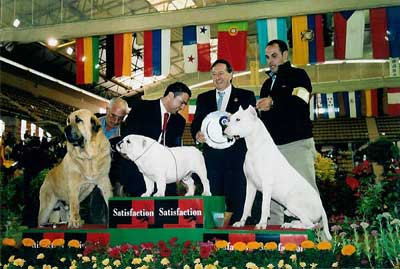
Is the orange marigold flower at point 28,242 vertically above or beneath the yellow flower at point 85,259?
above

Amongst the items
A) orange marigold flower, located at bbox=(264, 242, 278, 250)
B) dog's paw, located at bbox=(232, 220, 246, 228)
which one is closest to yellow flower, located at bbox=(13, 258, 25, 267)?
dog's paw, located at bbox=(232, 220, 246, 228)

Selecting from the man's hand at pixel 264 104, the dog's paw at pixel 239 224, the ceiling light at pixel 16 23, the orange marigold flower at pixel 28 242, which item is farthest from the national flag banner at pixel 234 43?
the orange marigold flower at pixel 28 242

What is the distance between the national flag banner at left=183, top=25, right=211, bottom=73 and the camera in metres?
6.80

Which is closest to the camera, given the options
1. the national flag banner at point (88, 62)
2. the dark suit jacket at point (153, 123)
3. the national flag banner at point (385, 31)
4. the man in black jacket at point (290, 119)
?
the man in black jacket at point (290, 119)

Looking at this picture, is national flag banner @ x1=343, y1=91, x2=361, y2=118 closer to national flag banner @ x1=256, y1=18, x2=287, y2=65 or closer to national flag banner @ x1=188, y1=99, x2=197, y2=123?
national flag banner @ x1=256, y1=18, x2=287, y2=65

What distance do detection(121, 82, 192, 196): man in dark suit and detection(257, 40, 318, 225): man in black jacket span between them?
0.78 meters

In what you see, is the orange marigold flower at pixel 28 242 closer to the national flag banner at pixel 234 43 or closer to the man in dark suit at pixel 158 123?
the man in dark suit at pixel 158 123

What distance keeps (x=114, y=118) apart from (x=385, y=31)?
3.75 metres

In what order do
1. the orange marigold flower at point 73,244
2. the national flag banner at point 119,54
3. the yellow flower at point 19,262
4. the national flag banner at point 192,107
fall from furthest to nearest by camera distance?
the national flag banner at point 119,54 < the national flag banner at point 192,107 < the orange marigold flower at point 73,244 < the yellow flower at point 19,262

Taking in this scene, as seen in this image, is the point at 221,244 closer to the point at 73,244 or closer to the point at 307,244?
the point at 307,244

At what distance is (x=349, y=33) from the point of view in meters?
6.53

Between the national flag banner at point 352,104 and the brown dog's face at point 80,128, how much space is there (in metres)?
6.21

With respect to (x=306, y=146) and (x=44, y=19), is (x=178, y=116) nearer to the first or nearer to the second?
(x=306, y=146)

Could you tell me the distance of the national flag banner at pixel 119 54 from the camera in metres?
7.03
